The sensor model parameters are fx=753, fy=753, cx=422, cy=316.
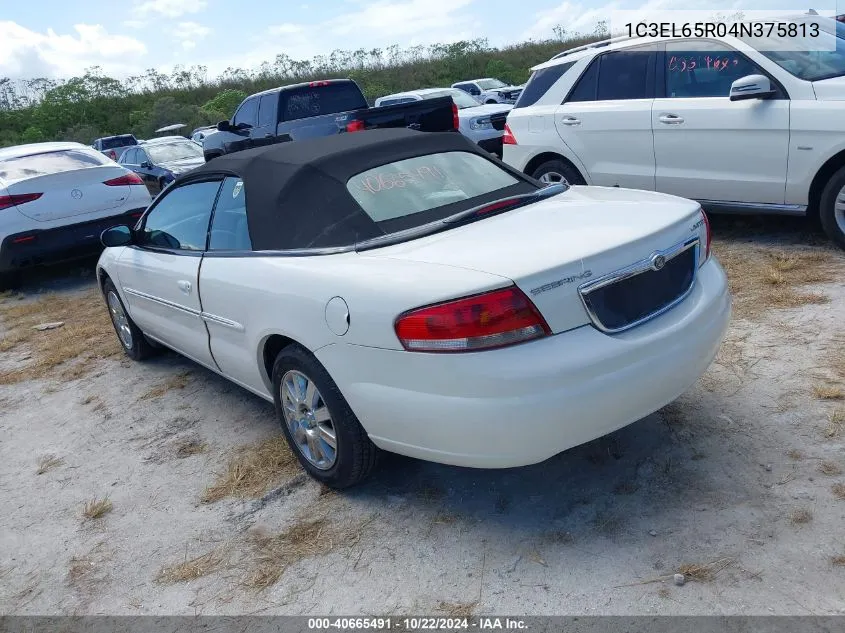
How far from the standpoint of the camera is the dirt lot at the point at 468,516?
2.60 m

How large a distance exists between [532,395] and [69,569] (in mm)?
2109

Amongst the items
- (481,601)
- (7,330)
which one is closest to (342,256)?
(481,601)

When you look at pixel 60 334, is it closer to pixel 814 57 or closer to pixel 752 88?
pixel 752 88

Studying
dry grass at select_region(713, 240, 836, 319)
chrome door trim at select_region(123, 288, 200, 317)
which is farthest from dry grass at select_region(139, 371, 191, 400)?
dry grass at select_region(713, 240, 836, 319)

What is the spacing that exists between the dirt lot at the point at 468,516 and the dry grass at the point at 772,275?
0.20m

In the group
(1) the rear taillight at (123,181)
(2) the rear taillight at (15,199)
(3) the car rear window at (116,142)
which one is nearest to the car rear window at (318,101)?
(1) the rear taillight at (123,181)

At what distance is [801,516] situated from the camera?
2758 mm

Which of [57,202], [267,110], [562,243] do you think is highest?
[267,110]

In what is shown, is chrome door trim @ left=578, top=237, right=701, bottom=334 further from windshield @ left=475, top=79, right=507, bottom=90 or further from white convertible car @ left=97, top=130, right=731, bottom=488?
windshield @ left=475, top=79, right=507, bottom=90

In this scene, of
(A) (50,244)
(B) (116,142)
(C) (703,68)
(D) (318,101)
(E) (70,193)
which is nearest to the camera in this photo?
(C) (703,68)

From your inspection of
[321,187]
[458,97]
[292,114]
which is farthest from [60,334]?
[458,97]

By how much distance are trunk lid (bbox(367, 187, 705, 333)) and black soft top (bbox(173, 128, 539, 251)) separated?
28 centimetres

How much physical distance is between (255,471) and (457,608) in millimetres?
1501

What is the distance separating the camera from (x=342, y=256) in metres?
3.13
